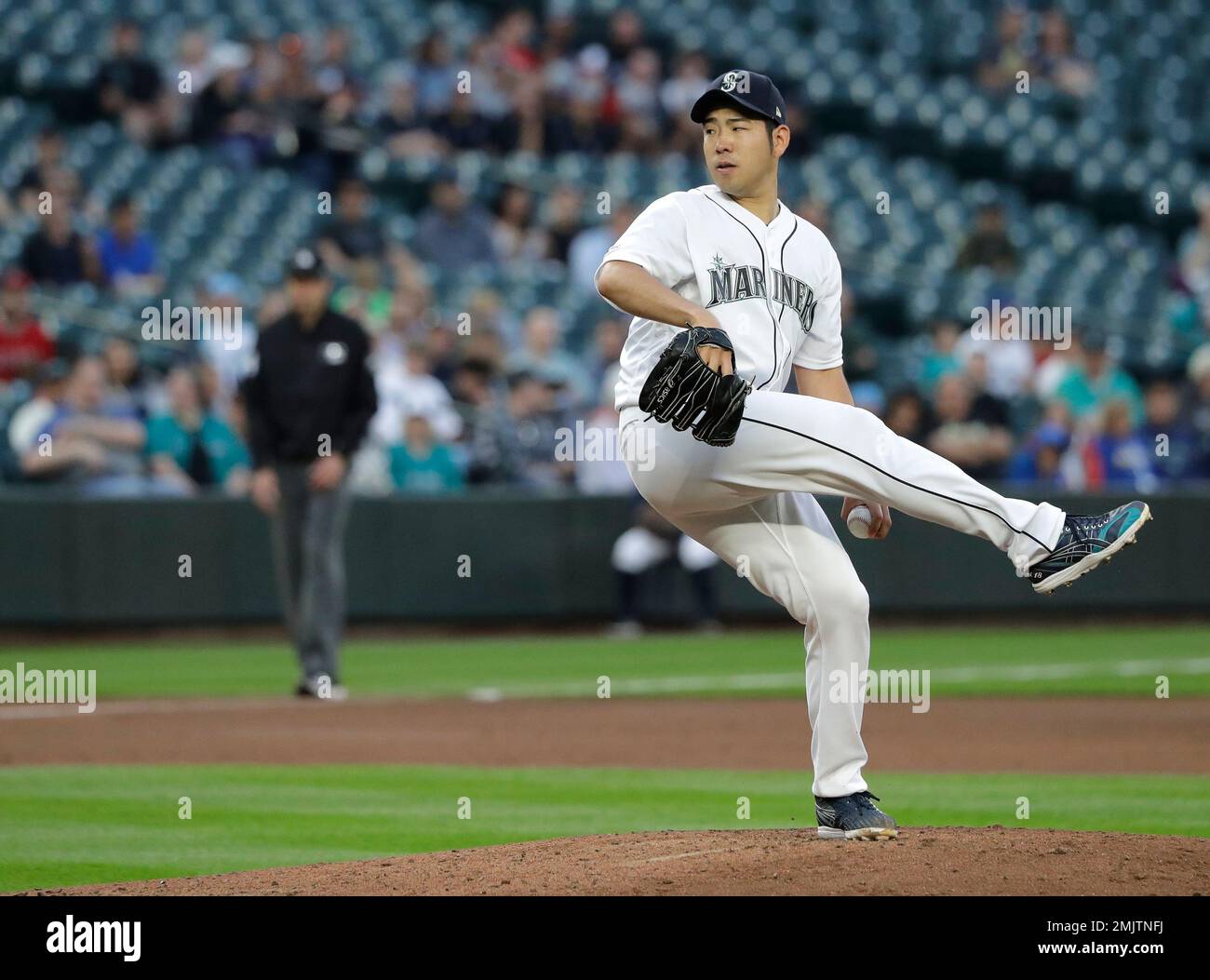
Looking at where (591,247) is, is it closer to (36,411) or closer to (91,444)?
(91,444)

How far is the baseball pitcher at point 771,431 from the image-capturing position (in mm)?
4984

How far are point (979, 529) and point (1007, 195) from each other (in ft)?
52.9

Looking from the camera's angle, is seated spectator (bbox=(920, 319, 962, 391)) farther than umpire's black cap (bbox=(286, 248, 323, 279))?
Yes

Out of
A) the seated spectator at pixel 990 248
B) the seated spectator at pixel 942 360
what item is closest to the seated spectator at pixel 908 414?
the seated spectator at pixel 942 360

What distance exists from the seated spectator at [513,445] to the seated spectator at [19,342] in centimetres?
334

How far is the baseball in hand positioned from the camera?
18.4ft

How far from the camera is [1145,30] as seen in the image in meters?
22.5

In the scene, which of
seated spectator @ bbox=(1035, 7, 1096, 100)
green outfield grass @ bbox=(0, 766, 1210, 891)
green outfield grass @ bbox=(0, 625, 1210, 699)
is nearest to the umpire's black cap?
green outfield grass @ bbox=(0, 625, 1210, 699)

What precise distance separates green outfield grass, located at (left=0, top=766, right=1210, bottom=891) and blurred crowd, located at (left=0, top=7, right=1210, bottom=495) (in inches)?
249

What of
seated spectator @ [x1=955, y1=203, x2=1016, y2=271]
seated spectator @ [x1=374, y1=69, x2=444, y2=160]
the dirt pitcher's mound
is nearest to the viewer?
the dirt pitcher's mound

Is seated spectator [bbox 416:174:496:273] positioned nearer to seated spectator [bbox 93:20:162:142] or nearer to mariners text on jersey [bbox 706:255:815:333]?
seated spectator [bbox 93:20:162:142]
